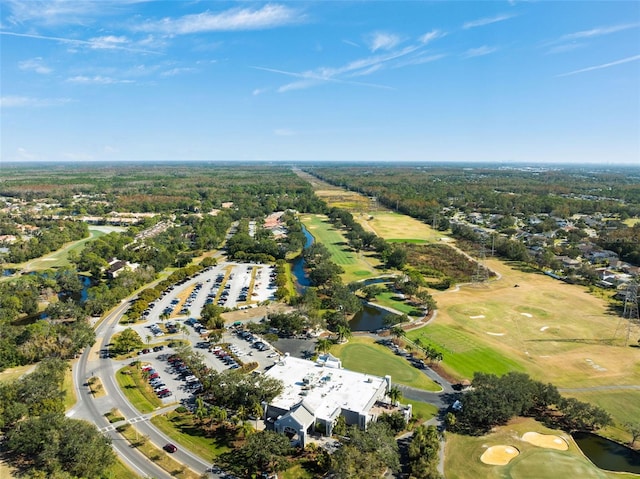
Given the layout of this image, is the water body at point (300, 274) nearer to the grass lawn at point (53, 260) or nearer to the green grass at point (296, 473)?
the green grass at point (296, 473)

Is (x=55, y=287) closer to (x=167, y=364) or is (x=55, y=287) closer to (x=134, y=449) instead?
(x=167, y=364)

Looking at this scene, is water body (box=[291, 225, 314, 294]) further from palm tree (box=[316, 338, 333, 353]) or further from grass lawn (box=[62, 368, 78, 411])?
grass lawn (box=[62, 368, 78, 411])

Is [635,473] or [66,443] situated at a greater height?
[66,443]

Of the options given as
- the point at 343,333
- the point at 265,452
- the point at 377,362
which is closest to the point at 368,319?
the point at 343,333

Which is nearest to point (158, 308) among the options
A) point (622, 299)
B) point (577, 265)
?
point (622, 299)

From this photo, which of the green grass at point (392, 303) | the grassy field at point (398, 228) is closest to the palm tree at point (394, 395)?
the green grass at point (392, 303)

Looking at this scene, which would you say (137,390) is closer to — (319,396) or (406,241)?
(319,396)
